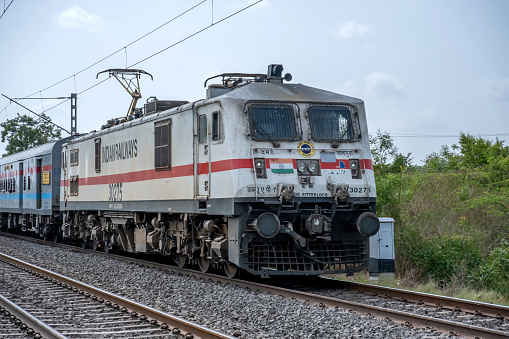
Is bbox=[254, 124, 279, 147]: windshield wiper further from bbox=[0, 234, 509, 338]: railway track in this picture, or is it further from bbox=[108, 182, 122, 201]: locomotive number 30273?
bbox=[108, 182, 122, 201]: locomotive number 30273

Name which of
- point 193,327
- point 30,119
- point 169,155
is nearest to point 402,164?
point 169,155

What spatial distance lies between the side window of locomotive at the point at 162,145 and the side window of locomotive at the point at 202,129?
4.93ft

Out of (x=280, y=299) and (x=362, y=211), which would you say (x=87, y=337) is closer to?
(x=280, y=299)

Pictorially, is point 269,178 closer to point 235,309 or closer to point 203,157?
point 203,157

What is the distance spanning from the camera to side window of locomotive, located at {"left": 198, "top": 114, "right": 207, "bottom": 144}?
12.2 meters

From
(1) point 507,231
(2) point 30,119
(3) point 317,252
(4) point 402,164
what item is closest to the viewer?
(3) point 317,252

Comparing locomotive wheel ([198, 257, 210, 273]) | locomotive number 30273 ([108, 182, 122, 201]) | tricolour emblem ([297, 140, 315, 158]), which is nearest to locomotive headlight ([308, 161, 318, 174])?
tricolour emblem ([297, 140, 315, 158])

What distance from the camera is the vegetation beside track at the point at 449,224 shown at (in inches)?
508

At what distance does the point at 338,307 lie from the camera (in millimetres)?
9305

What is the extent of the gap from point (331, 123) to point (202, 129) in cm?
239

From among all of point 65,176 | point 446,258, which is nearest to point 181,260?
point 446,258

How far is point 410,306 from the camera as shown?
31.0 ft

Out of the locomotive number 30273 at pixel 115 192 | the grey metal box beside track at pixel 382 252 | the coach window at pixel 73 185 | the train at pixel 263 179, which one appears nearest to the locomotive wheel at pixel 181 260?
the train at pixel 263 179

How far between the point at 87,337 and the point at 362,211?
598cm
